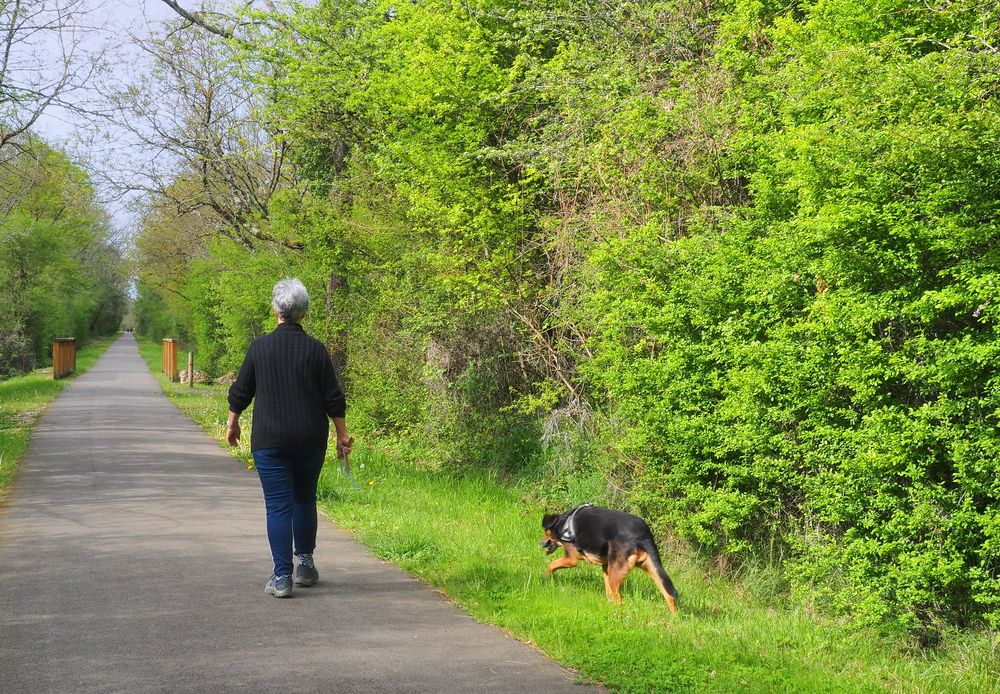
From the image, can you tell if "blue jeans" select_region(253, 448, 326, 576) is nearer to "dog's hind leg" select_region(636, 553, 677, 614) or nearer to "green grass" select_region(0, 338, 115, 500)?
"dog's hind leg" select_region(636, 553, 677, 614)

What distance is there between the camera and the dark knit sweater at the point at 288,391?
680 cm

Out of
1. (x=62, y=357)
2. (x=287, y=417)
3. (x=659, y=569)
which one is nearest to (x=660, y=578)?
(x=659, y=569)

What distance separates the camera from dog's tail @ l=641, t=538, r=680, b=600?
6.53 metres

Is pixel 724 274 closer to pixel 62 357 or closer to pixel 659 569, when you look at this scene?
pixel 659 569

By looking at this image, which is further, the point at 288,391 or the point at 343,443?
the point at 343,443

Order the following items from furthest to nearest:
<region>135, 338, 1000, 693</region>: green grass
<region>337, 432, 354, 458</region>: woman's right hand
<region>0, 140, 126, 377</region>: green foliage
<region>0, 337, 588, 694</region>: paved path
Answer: <region>0, 140, 126, 377</region>: green foliage < <region>337, 432, 354, 458</region>: woman's right hand < <region>135, 338, 1000, 693</region>: green grass < <region>0, 337, 588, 694</region>: paved path

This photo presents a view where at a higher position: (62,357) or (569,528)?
(62,357)

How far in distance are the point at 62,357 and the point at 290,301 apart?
35.1 m

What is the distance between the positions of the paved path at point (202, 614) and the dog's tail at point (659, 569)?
1.20m

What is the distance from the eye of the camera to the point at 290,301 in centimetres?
696

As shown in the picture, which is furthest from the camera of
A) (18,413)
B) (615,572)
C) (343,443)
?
(18,413)

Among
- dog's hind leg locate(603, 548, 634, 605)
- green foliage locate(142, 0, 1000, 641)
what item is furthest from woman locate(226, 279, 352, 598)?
green foliage locate(142, 0, 1000, 641)

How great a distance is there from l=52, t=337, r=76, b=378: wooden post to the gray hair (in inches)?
1331

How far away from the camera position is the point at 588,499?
10500 millimetres
